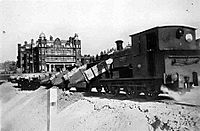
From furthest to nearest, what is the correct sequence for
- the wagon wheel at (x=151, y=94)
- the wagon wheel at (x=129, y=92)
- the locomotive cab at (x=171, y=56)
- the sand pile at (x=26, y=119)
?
the wagon wheel at (x=129, y=92)
the wagon wheel at (x=151, y=94)
the locomotive cab at (x=171, y=56)
the sand pile at (x=26, y=119)

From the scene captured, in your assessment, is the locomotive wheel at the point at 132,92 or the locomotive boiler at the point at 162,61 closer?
the locomotive boiler at the point at 162,61

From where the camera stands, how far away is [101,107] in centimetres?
797

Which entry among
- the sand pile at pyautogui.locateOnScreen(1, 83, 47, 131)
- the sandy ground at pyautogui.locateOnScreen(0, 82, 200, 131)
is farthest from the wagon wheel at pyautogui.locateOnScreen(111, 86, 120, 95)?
the sand pile at pyautogui.locateOnScreen(1, 83, 47, 131)

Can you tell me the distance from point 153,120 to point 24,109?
20.3 feet

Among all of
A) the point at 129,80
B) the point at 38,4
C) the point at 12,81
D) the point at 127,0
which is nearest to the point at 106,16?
the point at 127,0

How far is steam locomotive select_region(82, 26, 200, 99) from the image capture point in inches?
312

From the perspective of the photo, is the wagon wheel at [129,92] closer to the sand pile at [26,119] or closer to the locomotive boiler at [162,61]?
the locomotive boiler at [162,61]

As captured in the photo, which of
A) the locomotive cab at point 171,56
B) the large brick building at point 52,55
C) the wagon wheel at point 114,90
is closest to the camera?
the locomotive cab at point 171,56

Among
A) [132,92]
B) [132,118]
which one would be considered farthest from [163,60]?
[132,118]

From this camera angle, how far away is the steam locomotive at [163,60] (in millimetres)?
7922

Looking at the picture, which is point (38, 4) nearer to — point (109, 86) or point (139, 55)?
point (139, 55)

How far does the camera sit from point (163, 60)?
7.88 meters

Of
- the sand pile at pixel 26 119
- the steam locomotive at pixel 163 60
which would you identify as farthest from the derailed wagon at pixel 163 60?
the sand pile at pixel 26 119

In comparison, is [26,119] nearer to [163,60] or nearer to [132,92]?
[132,92]
